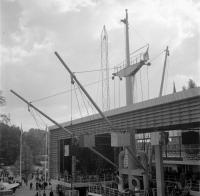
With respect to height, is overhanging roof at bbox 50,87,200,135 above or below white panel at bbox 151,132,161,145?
above

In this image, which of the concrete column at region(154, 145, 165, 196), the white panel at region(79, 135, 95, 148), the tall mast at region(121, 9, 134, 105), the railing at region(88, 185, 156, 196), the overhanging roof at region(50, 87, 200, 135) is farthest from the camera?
the tall mast at region(121, 9, 134, 105)

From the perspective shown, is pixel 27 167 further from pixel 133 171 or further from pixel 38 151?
pixel 38 151

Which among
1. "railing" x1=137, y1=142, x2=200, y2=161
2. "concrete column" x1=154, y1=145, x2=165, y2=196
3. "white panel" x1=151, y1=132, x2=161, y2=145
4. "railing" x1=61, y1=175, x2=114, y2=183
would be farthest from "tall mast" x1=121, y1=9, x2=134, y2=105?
"railing" x1=61, y1=175, x2=114, y2=183

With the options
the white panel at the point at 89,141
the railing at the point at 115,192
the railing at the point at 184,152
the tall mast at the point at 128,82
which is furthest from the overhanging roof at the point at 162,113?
the railing at the point at 184,152

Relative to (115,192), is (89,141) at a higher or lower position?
higher

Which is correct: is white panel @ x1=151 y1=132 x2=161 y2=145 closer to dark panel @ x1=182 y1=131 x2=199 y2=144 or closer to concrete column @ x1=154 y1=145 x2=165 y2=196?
concrete column @ x1=154 y1=145 x2=165 y2=196

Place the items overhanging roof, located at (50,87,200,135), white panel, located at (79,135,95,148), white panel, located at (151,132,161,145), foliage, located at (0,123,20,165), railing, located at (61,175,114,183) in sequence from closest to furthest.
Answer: overhanging roof, located at (50,87,200,135) → white panel, located at (151,132,161,145) → white panel, located at (79,135,95,148) → railing, located at (61,175,114,183) → foliage, located at (0,123,20,165)

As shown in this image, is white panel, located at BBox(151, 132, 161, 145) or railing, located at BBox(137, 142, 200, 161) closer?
white panel, located at BBox(151, 132, 161, 145)

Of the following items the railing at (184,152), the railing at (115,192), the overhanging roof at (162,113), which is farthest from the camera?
the railing at (184,152)

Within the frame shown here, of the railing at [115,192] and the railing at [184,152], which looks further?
the railing at [184,152]

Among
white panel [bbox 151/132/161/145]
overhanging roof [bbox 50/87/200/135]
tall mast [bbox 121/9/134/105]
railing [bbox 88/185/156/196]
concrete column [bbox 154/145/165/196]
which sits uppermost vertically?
tall mast [bbox 121/9/134/105]

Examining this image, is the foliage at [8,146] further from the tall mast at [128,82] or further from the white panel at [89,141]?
the white panel at [89,141]

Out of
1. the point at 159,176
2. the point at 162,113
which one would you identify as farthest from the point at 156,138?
the point at 159,176

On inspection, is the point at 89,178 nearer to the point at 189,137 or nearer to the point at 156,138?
the point at 189,137
